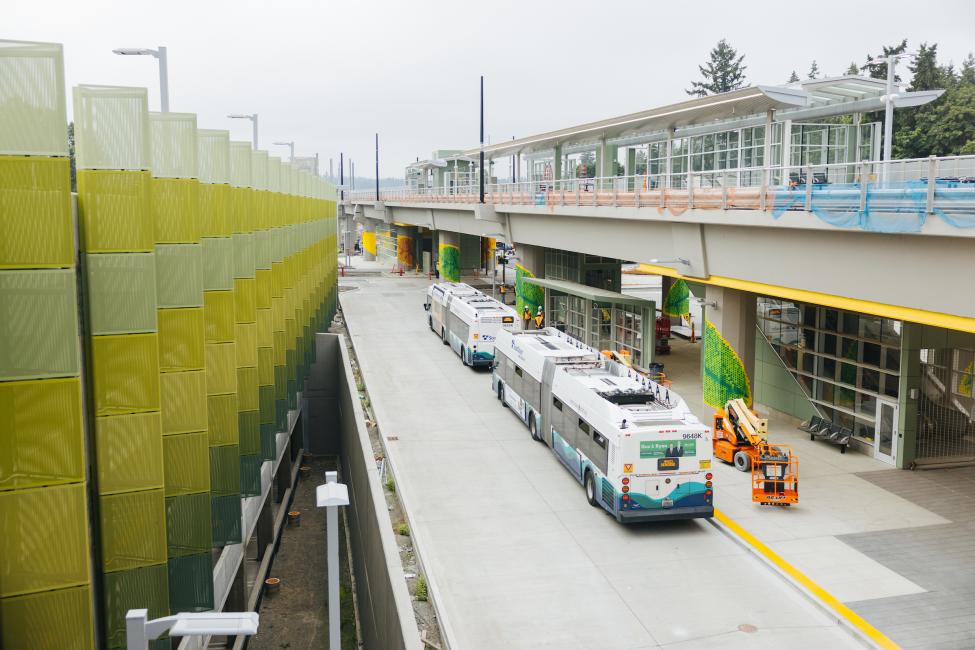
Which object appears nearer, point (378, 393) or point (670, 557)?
point (670, 557)

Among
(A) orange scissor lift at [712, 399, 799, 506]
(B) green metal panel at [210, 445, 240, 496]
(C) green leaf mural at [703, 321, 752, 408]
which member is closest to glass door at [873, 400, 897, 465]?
(A) orange scissor lift at [712, 399, 799, 506]

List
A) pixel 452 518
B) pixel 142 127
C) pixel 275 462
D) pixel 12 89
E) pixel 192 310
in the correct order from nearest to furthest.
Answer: pixel 12 89 < pixel 142 127 < pixel 192 310 < pixel 452 518 < pixel 275 462

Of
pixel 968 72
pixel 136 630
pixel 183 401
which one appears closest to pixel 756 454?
pixel 183 401

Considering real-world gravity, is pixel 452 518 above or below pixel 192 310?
below

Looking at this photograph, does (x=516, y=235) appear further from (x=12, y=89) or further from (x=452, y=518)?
(x=12, y=89)

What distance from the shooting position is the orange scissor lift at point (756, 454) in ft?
57.7

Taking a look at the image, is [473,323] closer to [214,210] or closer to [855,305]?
[855,305]

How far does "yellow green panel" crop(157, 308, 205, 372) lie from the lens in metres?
12.4

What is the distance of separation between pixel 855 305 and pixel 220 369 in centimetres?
1242

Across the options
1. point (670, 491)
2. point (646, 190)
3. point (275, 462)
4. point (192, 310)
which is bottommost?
point (275, 462)

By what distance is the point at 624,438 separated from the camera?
15.9m

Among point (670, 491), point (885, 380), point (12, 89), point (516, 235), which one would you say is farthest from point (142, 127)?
point (516, 235)

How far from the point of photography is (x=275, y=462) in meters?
24.0

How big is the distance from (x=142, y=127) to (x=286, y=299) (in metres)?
14.7
